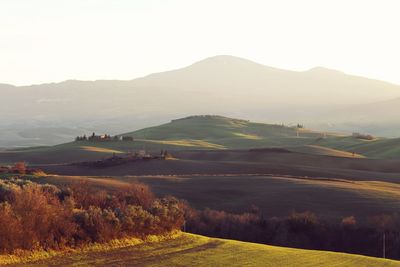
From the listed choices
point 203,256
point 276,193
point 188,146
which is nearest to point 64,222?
point 203,256

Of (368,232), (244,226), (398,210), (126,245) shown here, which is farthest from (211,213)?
(126,245)

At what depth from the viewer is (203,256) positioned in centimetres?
2600

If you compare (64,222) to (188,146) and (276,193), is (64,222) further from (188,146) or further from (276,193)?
(188,146)

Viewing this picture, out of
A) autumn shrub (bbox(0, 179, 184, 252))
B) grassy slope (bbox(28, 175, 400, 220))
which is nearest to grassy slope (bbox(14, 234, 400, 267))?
autumn shrub (bbox(0, 179, 184, 252))

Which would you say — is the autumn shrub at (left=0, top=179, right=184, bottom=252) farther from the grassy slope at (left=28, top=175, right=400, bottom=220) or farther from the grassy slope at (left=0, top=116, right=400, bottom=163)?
the grassy slope at (left=0, top=116, right=400, bottom=163)

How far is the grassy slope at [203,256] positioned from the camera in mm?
24213

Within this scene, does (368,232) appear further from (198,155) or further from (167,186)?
(198,155)

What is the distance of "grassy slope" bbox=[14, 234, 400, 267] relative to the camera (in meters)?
24.2

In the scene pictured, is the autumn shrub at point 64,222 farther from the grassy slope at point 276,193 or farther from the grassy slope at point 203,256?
the grassy slope at point 276,193

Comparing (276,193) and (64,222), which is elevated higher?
(64,222)

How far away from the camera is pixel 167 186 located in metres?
56.7

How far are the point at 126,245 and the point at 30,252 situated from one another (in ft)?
15.3

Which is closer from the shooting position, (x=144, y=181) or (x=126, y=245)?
(x=126, y=245)

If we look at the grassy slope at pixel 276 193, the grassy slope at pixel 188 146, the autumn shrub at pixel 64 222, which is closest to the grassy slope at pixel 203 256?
the autumn shrub at pixel 64 222
